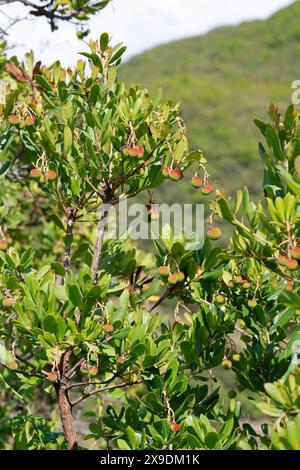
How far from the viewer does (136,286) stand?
9.47 ft

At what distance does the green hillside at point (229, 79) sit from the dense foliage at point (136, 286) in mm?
25560

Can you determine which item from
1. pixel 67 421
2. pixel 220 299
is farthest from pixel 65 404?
pixel 220 299

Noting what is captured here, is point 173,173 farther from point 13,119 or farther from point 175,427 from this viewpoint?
point 175,427

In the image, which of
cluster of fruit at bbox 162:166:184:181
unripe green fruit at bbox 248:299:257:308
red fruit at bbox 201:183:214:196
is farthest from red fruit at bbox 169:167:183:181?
unripe green fruit at bbox 248:299:257:308

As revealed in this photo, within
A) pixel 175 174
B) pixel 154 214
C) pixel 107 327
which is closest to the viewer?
pixel 107 327

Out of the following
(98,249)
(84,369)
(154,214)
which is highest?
(154,214)

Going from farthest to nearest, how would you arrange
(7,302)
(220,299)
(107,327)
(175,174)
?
(220,299) < (175,174) < (7,302) < (107,327)

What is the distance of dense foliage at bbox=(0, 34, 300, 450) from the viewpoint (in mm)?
2354

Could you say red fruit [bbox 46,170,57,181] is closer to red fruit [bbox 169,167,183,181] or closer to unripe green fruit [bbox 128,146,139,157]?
unripe green fruit [bbox 128,146,139,157]

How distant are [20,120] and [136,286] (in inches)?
34.0

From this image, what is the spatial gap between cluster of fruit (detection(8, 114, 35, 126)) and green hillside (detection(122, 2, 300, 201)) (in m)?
25.6

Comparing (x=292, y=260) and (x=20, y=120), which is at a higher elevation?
(x=20, y=120)

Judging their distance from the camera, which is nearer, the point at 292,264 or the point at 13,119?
the point at 292,264
